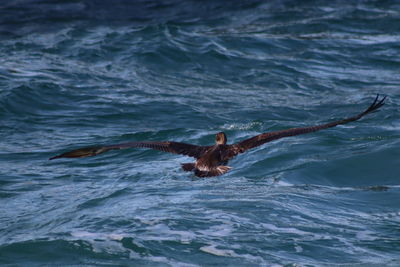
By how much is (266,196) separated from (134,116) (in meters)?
4.47

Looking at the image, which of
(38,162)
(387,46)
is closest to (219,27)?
(387,46)

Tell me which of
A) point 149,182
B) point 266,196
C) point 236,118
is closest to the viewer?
point 266,196

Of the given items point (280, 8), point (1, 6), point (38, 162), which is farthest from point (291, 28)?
point (38, 162)

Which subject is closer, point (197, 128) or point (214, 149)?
point (214, 149)

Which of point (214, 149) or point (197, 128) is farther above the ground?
point (214, 149)

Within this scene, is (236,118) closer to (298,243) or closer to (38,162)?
(38,162)

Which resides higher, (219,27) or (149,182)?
(219,27)

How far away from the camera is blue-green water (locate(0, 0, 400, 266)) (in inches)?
342

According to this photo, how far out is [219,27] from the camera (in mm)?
20016

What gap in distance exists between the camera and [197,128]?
13.6 meters

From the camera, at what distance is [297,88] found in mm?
15914

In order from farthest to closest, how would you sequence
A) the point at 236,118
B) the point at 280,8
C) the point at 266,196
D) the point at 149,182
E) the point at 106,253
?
the point at 280,8, the point at 236,118, the point at 149,182, the point at 266,196, the point at 106,253

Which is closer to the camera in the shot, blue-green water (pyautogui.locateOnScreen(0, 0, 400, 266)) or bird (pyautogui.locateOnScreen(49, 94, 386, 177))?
bird (pyautogui.locateOnScreen(49, 94, 386, 177))

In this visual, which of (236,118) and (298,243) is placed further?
(236,118)
